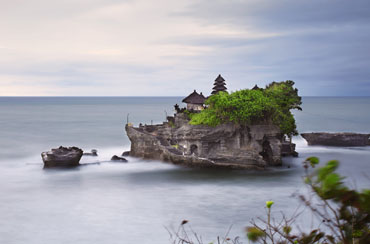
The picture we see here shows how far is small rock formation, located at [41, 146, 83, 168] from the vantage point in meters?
34.9

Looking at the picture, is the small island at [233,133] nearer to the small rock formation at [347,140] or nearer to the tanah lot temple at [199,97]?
the tanah lot temple at [199,97]

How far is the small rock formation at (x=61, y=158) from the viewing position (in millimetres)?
34938

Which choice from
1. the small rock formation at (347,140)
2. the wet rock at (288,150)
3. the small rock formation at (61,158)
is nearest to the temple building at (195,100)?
the wet rock at (288,150)

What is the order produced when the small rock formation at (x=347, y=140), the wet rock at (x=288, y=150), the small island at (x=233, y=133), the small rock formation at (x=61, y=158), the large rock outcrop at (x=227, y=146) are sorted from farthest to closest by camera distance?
the small rock formation at (x=347, y=140) < the wet rock at (x=288, y=150) < the small rock formation at (x=61, y=158) < the large rock outcrop at (x=227, y=146) < the small island at (x=233, y=133)

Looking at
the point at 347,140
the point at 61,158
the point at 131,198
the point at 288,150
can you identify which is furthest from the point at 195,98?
the point at 347,140

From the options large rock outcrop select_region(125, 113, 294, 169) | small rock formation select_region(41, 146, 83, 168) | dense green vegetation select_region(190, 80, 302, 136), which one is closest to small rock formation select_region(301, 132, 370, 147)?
dense green vegetation select_region(190, 80, 302, 136)

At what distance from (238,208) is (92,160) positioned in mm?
20253

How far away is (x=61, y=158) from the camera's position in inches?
1378

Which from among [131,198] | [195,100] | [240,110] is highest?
[195,100]

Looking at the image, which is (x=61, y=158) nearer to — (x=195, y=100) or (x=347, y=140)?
(x=195, y=100)

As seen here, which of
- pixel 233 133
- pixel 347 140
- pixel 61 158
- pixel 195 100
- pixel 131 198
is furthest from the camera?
pixel 347 140

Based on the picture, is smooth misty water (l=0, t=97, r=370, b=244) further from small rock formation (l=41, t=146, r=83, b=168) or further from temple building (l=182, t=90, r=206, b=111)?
temple building (l=182, t=90, r=206, b=111)

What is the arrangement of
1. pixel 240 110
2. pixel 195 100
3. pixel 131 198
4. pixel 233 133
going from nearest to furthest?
pixel 131 198, pixel 240 110, pixel 233 133, pixel 195 100

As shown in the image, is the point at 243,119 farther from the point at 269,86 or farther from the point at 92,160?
the point at 92,160
